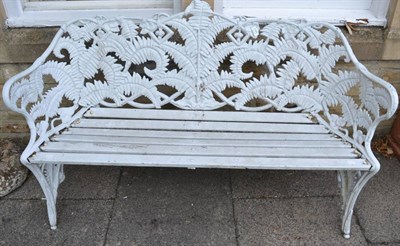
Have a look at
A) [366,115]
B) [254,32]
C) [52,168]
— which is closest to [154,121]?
[52,168]

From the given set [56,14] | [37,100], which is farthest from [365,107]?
[56,14]

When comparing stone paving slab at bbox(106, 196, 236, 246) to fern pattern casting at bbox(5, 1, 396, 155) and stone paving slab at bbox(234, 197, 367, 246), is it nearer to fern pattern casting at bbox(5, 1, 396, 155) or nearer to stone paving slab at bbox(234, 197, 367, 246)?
stone paving slab at bbox(234, 197, 367, 246)

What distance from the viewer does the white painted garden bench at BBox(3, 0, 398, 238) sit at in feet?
7.72

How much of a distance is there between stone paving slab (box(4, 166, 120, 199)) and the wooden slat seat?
0.54m

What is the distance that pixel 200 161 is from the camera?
2182 millimetres

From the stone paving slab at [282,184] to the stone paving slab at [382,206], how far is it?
9.0 inches

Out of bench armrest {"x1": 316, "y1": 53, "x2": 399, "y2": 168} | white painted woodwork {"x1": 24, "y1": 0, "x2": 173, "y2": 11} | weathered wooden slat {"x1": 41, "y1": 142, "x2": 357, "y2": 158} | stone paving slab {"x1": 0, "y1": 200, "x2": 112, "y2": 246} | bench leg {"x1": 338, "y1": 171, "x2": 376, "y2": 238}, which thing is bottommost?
stone paving slab {"x1": 0, "y1": 200, "x2": 112, "y2": 246}

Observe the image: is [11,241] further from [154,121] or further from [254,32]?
[254,32]

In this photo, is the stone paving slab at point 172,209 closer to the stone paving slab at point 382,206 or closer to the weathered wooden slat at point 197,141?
the weathered wooden slat at point 197,141

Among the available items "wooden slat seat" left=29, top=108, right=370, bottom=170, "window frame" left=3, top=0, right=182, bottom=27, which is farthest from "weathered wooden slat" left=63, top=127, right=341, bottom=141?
"window frame" left=3, top=0, right=182, bottom=27

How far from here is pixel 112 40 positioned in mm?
2578

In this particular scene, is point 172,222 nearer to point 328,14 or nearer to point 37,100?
point 37,100

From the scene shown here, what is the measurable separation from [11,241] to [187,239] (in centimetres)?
109

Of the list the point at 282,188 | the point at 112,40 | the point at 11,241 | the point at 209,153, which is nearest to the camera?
the point at 209,153
